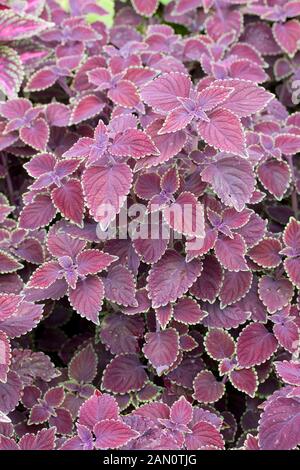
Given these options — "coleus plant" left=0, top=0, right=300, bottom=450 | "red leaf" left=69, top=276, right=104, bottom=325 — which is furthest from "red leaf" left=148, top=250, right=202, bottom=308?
"red leaf" left=69, top=276, right=104, bottom=325

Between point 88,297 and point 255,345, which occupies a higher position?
point 88,297

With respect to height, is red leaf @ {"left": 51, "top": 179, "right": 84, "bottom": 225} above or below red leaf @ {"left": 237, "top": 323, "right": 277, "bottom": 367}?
above

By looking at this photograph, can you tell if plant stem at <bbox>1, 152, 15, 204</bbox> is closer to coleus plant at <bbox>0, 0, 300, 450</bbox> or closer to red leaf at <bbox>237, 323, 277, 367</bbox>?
coleus plant at <bbox>0, 0, 300, 450</bbox>

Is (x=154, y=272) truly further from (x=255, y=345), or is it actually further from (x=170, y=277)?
(x=255, y=345)

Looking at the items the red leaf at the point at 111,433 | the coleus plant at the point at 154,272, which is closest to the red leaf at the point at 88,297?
the coleus plant at the point at 154,272

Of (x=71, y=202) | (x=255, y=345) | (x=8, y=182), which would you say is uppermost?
(x=71, y=202)

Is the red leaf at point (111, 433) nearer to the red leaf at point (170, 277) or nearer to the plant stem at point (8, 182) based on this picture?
the red leaf at point (170, 277)

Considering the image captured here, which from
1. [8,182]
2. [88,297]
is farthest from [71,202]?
[8,182]

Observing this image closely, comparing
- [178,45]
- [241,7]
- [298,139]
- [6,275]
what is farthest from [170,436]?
[241,7]
